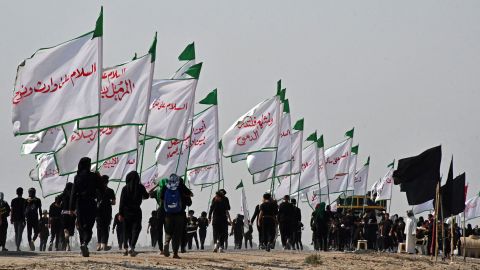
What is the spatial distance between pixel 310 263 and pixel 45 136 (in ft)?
59.5

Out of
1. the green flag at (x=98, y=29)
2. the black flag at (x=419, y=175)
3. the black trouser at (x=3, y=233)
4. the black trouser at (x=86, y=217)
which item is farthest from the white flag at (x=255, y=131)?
the black trouser at (x=86, y=217)

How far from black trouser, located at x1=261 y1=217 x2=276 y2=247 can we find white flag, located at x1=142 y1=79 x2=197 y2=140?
11.7 ft

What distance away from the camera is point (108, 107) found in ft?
108

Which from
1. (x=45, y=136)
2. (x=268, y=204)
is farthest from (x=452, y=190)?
(x=45, y=136)

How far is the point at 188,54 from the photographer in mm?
42531

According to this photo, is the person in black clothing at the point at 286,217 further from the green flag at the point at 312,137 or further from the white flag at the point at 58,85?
the green flag at the point at 312,137

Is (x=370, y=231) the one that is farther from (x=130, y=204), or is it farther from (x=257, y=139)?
(x=130, y=204)

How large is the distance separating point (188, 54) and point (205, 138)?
3.06 metres

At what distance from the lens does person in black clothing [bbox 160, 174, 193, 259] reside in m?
25.2

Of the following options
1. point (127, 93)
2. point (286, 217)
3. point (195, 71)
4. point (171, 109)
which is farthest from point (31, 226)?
point (286, 217)

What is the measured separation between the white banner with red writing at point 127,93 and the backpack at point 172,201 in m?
6.96

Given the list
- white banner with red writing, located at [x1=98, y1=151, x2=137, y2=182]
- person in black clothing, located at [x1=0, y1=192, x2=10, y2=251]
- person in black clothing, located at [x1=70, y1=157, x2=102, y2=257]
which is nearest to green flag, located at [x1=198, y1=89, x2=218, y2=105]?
white banner with red writing, located at [x1=98, y1=151, x2=137, y2=182]

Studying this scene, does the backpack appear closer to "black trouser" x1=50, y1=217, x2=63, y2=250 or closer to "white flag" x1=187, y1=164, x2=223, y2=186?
"black trouser" x1=50, y1=217, x2=63, y2=250

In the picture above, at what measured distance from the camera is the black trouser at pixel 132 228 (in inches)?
982
